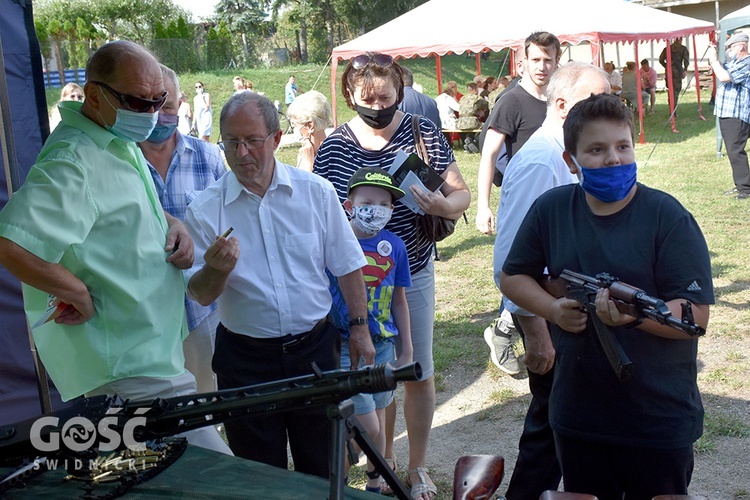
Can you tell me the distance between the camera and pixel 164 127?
3137 millimetres

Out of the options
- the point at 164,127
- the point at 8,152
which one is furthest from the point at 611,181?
the point at 8,152

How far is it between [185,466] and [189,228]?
1.18 m

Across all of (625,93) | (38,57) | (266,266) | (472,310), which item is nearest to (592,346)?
(266,266)

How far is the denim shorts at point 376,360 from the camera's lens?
3230 millimetres

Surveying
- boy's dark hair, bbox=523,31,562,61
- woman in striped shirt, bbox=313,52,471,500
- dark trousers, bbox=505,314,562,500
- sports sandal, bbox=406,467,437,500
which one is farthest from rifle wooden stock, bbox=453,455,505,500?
boy's dark hair, bbox=523,31,562,61

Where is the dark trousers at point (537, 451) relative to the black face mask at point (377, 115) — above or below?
below

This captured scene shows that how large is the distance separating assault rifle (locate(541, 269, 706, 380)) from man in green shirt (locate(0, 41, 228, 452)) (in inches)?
45.6

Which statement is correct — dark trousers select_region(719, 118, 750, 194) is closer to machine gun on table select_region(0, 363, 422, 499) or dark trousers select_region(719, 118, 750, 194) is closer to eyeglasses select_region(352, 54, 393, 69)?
eyeglasses select_region(352, 54, 393, 69)

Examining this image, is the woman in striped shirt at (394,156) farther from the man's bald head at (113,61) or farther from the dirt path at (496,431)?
the man's bald head at (113,61)

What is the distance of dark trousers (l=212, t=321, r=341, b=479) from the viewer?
2.74 meters

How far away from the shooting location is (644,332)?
225 centimetres

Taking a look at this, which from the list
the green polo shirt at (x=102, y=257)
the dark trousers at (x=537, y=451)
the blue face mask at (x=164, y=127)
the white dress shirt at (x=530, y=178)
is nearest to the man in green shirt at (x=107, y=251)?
the green polo shirt at (x=102, y=257)

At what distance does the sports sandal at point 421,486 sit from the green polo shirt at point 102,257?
5.60 ft

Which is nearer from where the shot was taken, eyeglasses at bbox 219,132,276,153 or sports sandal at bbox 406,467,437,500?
eyeglasses at bbox 219,132,276,153
